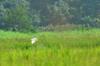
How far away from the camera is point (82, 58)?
831cm

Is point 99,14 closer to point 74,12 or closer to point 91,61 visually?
point 74,12

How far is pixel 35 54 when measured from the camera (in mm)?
9070

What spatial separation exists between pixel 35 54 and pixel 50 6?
3479 cm

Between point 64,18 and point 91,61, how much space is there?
34.8 m

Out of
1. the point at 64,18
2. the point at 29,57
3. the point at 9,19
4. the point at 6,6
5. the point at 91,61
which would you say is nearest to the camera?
the point at 91,61

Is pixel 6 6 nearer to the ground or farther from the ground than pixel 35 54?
nearer to the ground

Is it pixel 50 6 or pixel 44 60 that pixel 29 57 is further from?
pixel 50 6

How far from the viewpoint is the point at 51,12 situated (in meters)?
42.5

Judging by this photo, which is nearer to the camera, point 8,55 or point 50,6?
point 8,55

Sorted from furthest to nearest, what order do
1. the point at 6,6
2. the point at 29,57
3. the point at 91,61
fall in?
1. the point at 6,6
2. the point at 29,57
3. the point at 91,61

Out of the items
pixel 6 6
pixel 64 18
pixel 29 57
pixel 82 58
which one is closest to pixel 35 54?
pixel 29 57

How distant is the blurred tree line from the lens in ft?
122

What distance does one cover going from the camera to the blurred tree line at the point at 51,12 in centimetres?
3703

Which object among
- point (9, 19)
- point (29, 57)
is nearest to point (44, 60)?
point (29, 57)
